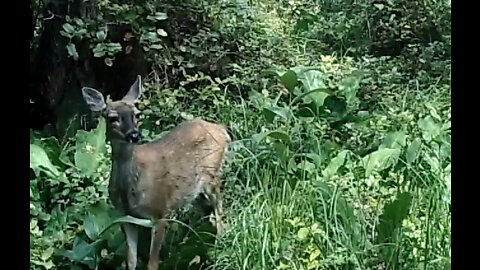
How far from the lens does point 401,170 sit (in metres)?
4.01

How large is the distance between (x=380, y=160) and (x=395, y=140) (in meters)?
0.25

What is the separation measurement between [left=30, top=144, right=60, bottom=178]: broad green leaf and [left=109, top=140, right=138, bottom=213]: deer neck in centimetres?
50

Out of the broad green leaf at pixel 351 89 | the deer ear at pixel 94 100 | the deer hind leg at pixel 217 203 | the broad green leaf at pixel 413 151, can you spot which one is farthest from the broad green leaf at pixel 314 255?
the broad green leaf at pixel 351 89

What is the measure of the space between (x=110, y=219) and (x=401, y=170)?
4.17 feet

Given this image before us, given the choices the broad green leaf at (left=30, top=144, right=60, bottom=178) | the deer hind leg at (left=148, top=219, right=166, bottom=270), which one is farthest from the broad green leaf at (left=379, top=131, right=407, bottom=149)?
the broad green leaf at (left=30, top=144, right=60, bottom=178)

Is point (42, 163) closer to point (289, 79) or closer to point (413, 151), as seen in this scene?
point (289, 79)

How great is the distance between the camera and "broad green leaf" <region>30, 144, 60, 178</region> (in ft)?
13.7

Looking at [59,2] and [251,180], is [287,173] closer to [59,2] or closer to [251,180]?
[251,180]

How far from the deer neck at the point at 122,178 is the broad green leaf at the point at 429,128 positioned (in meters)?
1.33

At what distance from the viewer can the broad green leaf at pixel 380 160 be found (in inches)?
160

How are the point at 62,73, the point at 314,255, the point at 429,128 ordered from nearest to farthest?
1. the point at 314,255
2. the point at 429,128
3. the point at 62,73

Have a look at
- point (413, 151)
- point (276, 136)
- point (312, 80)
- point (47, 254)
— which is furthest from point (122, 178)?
point (312, 80)

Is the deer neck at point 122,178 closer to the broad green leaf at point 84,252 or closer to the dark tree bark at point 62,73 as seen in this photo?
the broad green leaf at point 84,252

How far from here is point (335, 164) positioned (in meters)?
4.16
